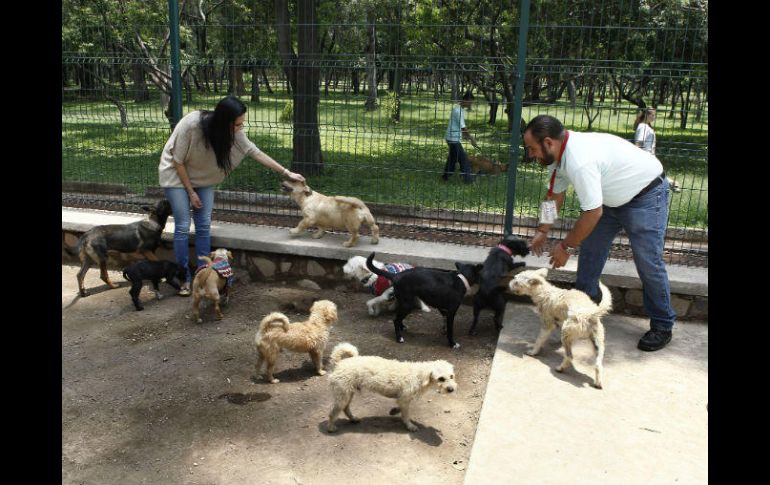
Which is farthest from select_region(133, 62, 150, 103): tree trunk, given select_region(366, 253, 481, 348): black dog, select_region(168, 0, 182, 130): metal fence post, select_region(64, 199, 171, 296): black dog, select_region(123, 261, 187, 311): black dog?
select_region(366, 253, 481, 348): black dog

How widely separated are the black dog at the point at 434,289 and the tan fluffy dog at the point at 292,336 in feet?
2.77

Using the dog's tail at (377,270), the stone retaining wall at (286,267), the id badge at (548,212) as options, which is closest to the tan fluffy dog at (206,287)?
the stone retaining wall at (286,267)

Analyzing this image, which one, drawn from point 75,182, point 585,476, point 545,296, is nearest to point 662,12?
point 545,296

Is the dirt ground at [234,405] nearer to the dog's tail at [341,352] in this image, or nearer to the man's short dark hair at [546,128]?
the dog's tail at [341,352]

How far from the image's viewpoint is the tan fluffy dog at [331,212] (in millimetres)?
6605

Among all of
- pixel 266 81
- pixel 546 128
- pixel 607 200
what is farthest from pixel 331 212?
pixel 607 200

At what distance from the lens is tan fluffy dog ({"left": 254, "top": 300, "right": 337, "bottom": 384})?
184 inches

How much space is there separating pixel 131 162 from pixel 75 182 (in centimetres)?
88

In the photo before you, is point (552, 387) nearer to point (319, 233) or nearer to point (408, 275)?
point (408, 275)

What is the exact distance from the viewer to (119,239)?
6723mm

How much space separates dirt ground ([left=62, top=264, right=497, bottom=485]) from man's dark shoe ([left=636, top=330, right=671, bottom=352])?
135 cm

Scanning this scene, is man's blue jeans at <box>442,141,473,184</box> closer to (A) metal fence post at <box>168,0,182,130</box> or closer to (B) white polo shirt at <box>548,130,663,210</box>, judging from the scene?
(B) white polo shirt at <box>548,130,663,210</box>

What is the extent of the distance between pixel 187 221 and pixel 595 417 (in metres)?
4.57

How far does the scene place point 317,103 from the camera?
798 cm
